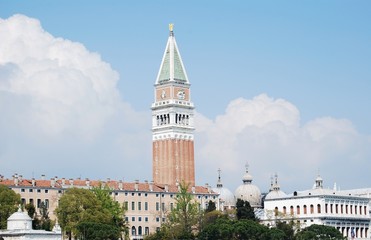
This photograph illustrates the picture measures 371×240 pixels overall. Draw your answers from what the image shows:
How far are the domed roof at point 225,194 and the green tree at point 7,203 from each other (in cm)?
4964

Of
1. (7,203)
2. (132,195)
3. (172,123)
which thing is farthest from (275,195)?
(7,203)

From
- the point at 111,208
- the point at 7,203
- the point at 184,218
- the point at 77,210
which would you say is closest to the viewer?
the point at 7,203

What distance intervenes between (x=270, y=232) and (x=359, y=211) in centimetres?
3522

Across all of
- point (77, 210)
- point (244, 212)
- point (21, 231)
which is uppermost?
point (77, 210)

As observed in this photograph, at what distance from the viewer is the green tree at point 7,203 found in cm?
9128

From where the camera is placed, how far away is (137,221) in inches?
4545

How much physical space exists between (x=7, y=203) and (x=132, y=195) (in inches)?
987

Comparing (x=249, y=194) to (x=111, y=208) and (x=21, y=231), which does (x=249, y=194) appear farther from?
(x=21, y=231)

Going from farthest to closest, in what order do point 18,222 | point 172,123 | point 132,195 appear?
1. point 172,123
2. point 132,195
3. point 18,222

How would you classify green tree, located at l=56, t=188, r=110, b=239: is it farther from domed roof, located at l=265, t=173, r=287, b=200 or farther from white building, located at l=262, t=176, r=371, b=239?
domed roof, located at l=265, t=173, r=287, b=200

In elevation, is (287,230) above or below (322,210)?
below

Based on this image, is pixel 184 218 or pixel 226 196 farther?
pixel 226 196

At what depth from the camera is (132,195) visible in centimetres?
11500

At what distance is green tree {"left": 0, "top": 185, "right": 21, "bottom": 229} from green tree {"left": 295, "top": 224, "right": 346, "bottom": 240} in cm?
3021
